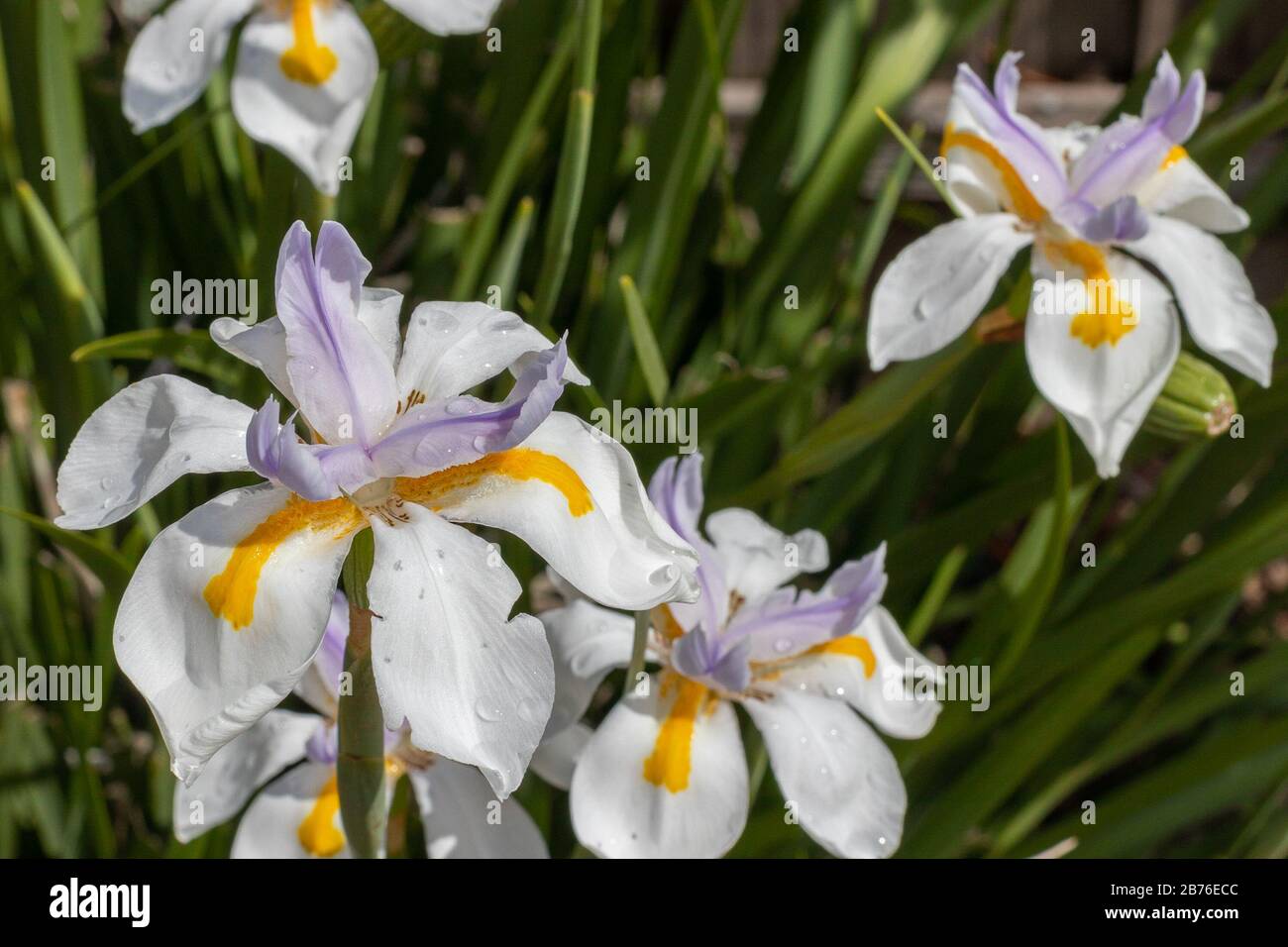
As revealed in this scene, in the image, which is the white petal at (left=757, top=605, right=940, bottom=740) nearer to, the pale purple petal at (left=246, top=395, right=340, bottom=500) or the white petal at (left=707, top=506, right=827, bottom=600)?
the white petal at (left=707, top=506, right=827, bottom=600)

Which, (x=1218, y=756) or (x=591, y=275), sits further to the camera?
(x=591, y=275)

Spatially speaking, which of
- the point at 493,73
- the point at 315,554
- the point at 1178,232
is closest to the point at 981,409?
the point at 1178,232

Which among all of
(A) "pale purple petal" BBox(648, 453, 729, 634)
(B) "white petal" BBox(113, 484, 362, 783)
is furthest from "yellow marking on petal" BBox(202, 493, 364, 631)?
(A) "pale purple petal" BBox(648, 453, 729, 634)

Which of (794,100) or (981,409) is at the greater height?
(794,100)

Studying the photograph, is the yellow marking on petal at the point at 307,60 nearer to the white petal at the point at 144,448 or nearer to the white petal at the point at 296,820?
the white petal at the point at 144,448

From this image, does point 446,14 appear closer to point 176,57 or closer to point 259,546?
point 176,57

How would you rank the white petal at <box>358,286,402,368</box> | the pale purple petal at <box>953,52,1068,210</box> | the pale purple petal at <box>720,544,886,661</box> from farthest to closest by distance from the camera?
1. the pale purple petal at <box>953,52,1068,210</box>
2. the pale purple petal at <box>720,544,886,661</box>
3. the white petal at <box>358,286,402,368</box>

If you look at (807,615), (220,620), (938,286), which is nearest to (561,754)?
(807,615)

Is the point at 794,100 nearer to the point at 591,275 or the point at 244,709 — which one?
the point at 591,275
